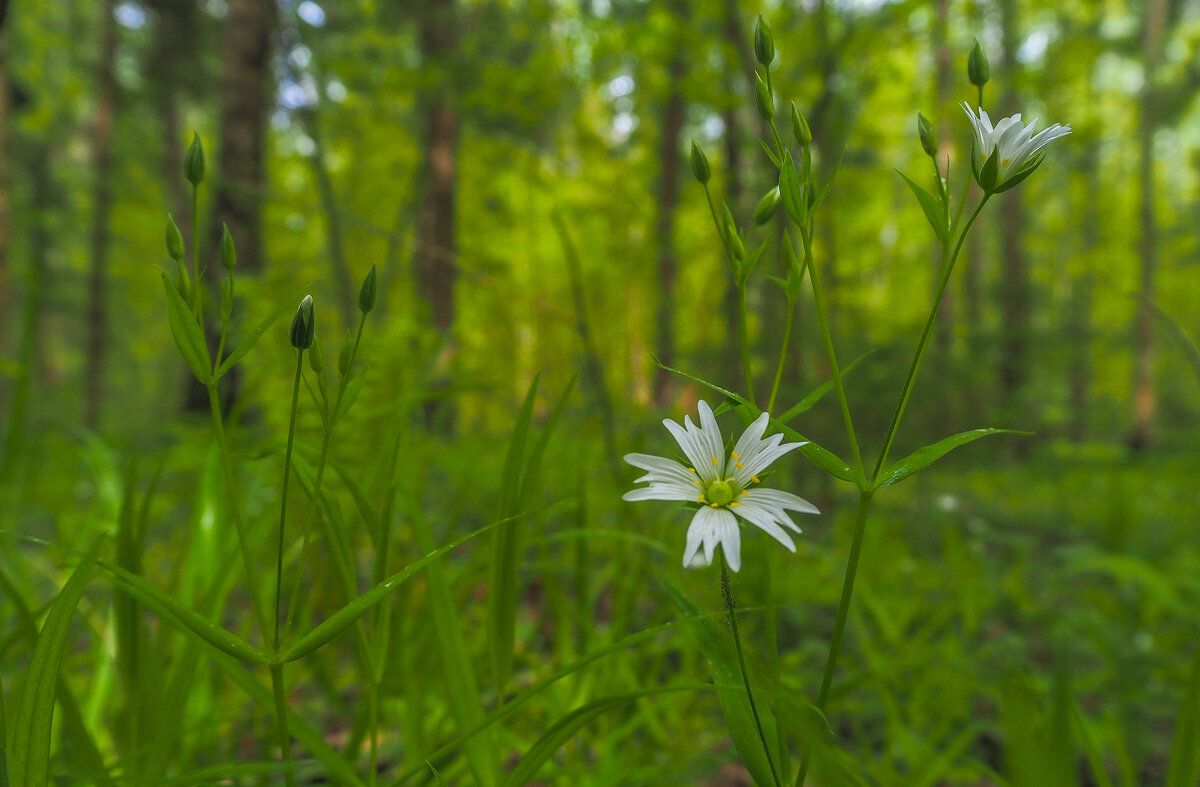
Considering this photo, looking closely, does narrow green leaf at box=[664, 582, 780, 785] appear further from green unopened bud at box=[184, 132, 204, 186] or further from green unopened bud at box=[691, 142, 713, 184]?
green unopened bud at box=[184, 132, 204, 186]

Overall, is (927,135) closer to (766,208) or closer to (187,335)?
(766,208)

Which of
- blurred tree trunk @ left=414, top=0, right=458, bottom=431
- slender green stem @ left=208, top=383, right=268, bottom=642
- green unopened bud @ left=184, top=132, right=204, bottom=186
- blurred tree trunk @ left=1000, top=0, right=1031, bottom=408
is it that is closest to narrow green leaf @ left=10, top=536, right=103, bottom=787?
slender green stem @ left=208, top=383, right=268, bottom=642

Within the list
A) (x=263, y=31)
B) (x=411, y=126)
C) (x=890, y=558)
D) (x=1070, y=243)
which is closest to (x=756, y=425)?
(x=890, y=558)

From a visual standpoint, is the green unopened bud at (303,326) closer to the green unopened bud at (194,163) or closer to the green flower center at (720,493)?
the green unopened bud at (194,163)

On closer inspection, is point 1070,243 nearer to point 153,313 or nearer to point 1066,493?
point 1066,493

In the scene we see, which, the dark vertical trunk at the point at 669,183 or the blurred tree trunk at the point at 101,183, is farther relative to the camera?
the blurred tree trunk at the point at 101,183

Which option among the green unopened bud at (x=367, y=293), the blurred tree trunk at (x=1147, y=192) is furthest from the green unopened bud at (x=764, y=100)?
the blurred tree trunk at (x=1147, y=192)

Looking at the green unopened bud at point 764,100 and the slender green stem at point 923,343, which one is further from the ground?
the green unopened bud at point 764,100
